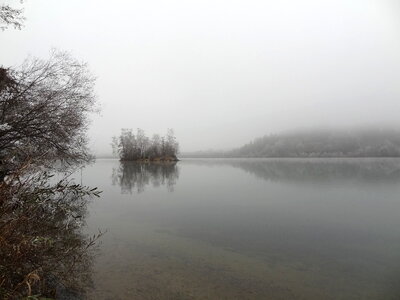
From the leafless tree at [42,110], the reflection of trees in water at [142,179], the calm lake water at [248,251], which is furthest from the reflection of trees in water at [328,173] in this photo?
the leafless tree at [42,110]

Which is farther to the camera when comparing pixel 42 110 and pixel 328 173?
pixel 328 173

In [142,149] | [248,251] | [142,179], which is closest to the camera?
[248,251]

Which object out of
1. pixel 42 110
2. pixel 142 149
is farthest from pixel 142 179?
pixel 142 149

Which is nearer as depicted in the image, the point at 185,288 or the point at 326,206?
the point at 185,288

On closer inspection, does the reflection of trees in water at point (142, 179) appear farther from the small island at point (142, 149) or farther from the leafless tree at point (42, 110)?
the small island at point (142, 149)

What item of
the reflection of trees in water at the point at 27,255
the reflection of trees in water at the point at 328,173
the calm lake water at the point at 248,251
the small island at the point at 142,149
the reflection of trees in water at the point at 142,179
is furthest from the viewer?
the small island at the point at 142,149

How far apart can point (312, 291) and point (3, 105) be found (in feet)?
44.8

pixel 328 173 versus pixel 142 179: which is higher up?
pixel 142 179

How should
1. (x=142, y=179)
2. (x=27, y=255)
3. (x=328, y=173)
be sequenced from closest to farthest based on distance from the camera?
(x=27, y=255) < (x=142, y=179) < (x=328, y=173)

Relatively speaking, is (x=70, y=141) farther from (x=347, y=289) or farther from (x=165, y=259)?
(x=347, y=289)

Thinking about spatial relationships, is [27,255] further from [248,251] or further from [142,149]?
[142,149]

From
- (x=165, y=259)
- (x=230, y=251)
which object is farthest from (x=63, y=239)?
(x=230, y=251)

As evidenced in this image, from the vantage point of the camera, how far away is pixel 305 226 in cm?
1344

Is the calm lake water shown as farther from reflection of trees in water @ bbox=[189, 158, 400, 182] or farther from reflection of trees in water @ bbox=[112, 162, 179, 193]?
reflection of trees in water @ bbox=[189, 158, 400, 182]
